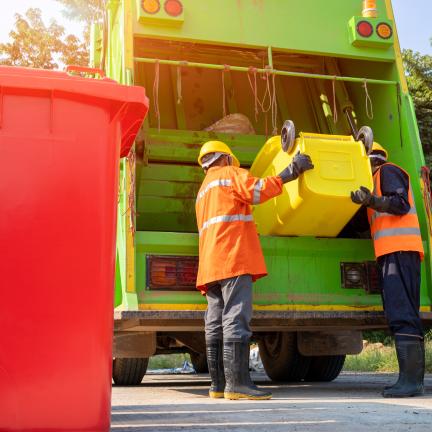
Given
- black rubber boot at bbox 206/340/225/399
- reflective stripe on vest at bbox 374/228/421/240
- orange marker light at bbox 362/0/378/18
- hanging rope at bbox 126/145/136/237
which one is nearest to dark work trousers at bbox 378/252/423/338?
reflective stripe on vest at bbox 374/228/421/240

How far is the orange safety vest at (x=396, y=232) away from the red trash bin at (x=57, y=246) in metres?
2.17

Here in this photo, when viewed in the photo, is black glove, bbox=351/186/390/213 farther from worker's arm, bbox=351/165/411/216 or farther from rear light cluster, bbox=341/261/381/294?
rear light cluster, bbox=341/261/381/294

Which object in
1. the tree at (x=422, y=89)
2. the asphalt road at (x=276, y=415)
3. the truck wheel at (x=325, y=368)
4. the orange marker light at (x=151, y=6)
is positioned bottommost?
the asphalt road at (x=276, y=415)

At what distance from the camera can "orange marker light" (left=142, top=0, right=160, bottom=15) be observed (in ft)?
13.8

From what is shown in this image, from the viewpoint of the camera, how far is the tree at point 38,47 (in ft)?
43.7

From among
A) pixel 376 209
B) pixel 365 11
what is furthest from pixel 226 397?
pixel 365 11

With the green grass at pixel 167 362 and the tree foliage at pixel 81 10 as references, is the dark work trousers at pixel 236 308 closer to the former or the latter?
the green grass at pixel 167 362

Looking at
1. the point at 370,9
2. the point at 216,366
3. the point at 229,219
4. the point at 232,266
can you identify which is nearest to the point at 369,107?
the point at 370,9

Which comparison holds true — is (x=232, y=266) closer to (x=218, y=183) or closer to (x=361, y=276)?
(x=218, y=183)

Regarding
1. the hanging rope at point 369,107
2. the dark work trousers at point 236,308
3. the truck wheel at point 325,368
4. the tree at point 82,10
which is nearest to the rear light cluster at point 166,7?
the hanging rope at point 369,107

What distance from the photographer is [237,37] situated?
14.4ft

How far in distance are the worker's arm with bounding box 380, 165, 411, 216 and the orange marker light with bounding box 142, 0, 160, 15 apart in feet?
5.38

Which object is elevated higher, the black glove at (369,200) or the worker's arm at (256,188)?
the worker's arm at (256,188)

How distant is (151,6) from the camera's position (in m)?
4.22
